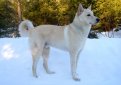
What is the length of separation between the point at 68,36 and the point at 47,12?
10.1 metres

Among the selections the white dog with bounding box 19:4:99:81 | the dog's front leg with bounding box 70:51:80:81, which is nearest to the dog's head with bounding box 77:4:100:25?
the white dog with bounding box 19:4:99:81

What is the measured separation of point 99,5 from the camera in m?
14.7

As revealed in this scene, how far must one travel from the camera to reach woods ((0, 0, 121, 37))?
1467 centimetres

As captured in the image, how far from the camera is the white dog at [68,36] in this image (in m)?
4.82

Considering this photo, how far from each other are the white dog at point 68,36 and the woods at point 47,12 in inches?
375

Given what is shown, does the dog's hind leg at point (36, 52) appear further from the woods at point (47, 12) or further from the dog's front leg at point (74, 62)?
the woods at point (47, 12)

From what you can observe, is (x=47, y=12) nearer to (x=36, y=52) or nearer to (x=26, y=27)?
(x=26, y=27)

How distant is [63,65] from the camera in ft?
18.6

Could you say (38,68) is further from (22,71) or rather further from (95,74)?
(95,74)

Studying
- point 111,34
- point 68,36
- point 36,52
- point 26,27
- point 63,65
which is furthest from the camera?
point 111,34

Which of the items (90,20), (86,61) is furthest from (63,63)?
(90,20)

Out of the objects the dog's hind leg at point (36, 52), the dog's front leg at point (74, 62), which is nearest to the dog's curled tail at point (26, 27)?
the dog's hind leg at point (36, 52)

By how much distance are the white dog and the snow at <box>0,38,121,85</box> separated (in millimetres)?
236

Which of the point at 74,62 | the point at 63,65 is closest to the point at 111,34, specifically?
the point at 63,65
